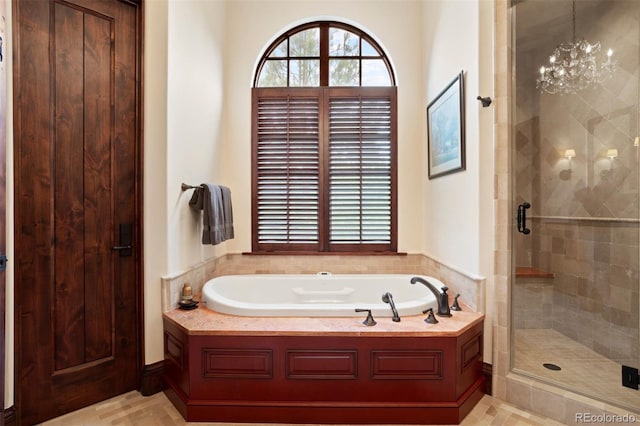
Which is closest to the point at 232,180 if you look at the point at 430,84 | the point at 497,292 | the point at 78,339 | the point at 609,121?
the point at 78,339

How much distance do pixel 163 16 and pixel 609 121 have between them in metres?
3.05

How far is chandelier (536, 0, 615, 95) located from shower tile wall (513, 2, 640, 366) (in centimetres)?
5

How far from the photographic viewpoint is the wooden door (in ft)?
5.47

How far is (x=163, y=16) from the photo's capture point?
2.07 meters

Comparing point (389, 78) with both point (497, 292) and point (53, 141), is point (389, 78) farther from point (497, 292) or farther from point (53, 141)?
point (53, 141)

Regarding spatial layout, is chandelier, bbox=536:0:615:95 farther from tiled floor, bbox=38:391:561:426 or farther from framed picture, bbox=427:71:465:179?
tiled floor, bbox=38:391:561:426

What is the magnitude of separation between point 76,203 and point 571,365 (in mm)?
3225

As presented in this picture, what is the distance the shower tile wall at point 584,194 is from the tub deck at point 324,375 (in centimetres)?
75

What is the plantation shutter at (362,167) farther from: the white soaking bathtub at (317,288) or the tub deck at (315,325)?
the tub deck at (315,325)

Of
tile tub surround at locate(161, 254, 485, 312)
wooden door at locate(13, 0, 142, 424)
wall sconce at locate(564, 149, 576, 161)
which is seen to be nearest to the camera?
wooden door at locate(13, 0, 142, 424)

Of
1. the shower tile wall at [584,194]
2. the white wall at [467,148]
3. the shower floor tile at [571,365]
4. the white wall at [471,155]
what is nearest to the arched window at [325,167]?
the white wall at [467,148]

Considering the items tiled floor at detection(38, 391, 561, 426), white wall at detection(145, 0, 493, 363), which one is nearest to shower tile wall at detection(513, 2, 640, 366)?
white wall at detection(145, 0, 493, 363)

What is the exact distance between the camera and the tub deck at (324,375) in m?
1.70

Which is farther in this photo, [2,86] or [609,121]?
[609,121]
